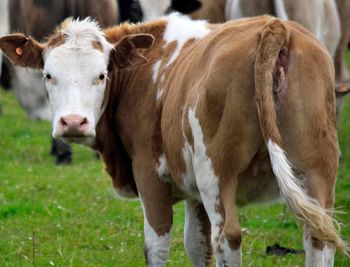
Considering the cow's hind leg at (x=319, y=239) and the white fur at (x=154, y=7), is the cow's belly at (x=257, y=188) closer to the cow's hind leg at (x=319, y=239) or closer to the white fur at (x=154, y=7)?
the cow's hind leg at (x=319, y=239)

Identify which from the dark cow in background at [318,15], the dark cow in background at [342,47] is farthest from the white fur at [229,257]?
the dark cow in background at [342,47]

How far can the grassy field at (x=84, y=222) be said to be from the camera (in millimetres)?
8109

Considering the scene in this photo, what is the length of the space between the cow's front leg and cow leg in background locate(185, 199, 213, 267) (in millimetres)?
455

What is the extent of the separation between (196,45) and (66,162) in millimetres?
6266

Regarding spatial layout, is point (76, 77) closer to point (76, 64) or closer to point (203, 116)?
point (76, 64)

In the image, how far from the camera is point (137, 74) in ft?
23.9

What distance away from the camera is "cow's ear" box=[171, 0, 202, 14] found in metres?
14.2

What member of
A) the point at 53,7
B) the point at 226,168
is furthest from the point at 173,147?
the point at 53,7

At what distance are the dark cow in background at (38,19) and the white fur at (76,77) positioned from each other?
640 centimetres

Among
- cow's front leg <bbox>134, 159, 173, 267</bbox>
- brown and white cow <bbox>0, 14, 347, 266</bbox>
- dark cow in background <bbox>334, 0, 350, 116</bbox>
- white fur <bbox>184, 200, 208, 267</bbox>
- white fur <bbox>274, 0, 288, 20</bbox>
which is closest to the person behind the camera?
brown and white cow <bbox>0, 14, 347, 266</bbox>

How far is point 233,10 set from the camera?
13609mm

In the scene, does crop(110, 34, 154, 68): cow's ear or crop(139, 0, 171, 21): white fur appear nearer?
crop(110, 34, 154, 68): cow's ear

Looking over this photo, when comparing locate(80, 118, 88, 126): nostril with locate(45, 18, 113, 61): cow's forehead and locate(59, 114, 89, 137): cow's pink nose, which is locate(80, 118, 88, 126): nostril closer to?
locate(59, 114, 89, 137): cow's pink nose

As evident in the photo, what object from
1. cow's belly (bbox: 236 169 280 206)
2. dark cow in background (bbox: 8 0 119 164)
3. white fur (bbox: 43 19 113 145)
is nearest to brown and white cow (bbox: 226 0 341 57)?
dark cow in background (bbox: 8 0 119 164)
